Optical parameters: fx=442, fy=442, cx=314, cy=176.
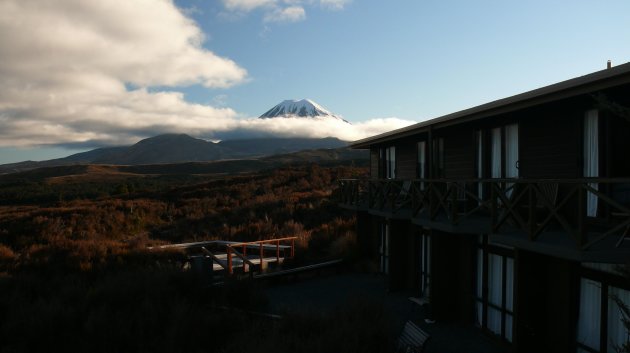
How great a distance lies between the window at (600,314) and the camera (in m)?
7.06

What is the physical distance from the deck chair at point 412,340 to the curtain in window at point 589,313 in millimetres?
2672

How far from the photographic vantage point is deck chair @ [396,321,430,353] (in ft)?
26.5

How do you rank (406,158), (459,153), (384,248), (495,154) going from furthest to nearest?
1. (384,248)
2. (406,158)
3. (459,153)
4. (495,154)

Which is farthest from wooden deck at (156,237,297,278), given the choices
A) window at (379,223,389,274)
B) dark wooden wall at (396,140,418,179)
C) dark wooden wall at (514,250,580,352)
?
dark wooden wall at (514,250,580,352)

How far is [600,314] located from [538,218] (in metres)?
2.19

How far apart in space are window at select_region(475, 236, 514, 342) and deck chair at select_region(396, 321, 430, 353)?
236 cm

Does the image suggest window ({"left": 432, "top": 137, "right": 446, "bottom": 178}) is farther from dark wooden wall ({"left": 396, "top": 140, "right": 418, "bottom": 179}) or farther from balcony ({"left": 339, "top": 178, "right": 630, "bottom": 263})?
dark wooden wall ({"left": 396, "top": 140, "right": 418, "bottom": 179})

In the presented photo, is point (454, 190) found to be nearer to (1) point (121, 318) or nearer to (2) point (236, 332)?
(2) point (236, 332)

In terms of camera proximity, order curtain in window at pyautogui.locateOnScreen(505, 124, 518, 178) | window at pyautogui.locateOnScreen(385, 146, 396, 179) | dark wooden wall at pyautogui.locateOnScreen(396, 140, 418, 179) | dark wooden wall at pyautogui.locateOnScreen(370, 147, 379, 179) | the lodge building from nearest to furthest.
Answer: the lodge building < curtain in window at pyautogui.locateOnScreen(505, 124, 518, 178) < dark wooden wall at pyautogui.locateOnScreen(396, 140, 418, 179) < window at pyautogui.locateOnScreen(385, 146, 396, 179) < dark wooden wall at pyautogui.locateOnScreen(370, 147, 379, 179)

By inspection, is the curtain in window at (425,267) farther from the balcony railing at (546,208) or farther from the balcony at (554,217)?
the balcony at (554,217)

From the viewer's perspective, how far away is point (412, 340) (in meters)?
8.45

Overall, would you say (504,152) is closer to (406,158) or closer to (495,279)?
(495,279)

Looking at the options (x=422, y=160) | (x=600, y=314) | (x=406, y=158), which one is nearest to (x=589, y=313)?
(x=600, y=314)

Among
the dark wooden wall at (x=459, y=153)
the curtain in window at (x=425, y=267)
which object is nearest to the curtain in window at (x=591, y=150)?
the dark wooden wall at (x=459, y=153)
